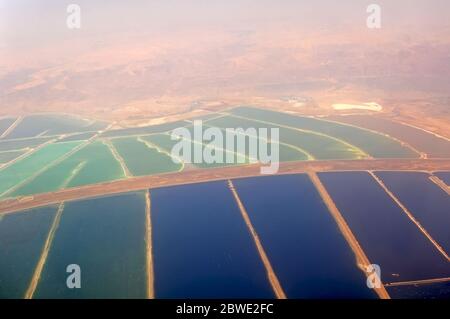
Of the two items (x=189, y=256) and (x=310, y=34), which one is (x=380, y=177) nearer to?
(x=189, y=256)

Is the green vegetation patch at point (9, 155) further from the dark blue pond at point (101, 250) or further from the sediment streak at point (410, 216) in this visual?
the sediment streak at point (410, 216)

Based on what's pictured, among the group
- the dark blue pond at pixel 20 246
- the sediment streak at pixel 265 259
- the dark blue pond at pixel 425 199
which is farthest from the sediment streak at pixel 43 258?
the dark blue pond at pixel 425 199

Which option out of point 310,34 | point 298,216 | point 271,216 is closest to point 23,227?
point 271,216

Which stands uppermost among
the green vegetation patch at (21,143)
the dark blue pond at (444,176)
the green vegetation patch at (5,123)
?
the green vegetation patch at (5,123)

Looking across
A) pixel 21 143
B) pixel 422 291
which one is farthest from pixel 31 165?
pixel 422 291

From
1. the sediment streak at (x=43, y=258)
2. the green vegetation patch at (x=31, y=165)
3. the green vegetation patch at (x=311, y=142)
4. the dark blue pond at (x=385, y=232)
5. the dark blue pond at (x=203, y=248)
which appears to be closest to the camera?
the dark blue pond at (x=203, y=248)

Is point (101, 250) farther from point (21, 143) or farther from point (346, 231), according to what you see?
point (21, 143)

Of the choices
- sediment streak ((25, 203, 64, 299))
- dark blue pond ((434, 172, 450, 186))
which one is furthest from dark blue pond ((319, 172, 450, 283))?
sediment streak ((25, 203, 64, 299))
